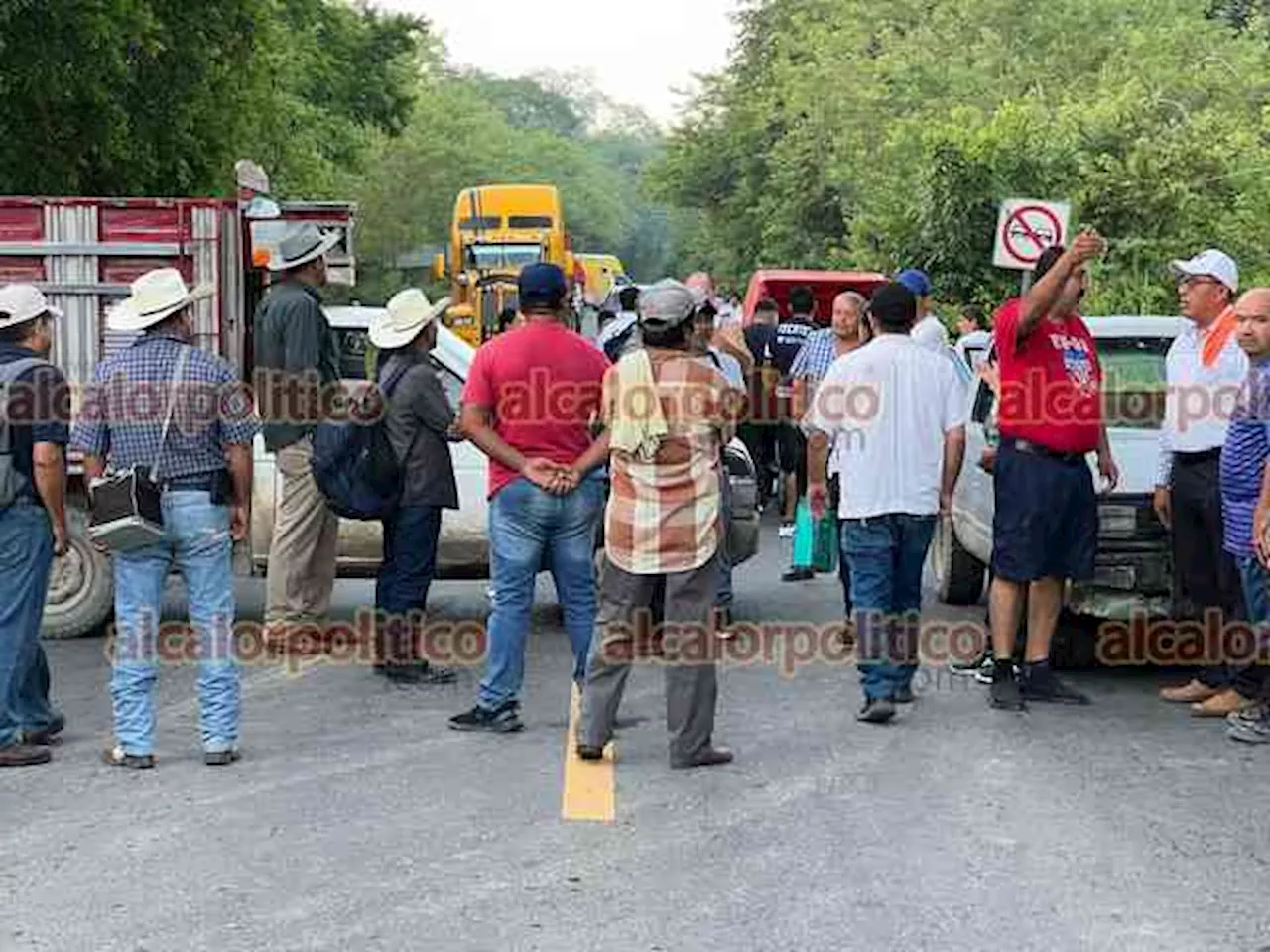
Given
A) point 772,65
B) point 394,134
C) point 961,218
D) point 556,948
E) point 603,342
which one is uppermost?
point 772,65

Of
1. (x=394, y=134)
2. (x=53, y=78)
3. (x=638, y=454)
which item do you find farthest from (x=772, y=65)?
(x=638, y=454)

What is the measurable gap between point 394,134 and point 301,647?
25.9 metres

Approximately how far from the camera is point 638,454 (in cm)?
714

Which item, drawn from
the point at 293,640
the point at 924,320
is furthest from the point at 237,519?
the point at 924,320

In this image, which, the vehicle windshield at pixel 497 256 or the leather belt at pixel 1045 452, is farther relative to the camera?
the vehicle windshield at pixel 497 256

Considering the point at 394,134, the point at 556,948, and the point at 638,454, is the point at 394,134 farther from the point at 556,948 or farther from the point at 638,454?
the point at 556,948

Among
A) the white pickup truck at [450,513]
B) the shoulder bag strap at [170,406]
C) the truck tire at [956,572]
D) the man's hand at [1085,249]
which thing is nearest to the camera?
the shoulder bag strap at [170,406]

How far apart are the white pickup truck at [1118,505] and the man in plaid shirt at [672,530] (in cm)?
234

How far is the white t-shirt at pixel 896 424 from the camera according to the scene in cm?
809

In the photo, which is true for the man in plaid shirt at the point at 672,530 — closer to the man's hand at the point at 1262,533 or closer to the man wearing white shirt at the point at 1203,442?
the man's hand at the point at 1262,533

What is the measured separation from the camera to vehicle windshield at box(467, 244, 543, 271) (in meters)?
36.9

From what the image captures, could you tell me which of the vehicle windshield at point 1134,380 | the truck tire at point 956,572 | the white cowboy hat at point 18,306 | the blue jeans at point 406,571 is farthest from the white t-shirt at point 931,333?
the white cowboy hat at point 18,306

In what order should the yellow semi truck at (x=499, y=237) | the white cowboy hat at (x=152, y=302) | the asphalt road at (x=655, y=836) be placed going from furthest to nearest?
the yellow semi truck at (x=499, y=237) < the white cowboy hat at (x=152, y=302) < the asphalt road at (x=655, y=836)

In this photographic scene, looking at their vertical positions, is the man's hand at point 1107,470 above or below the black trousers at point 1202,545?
above
